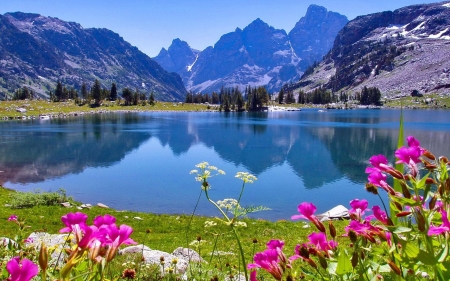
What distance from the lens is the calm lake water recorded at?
2770 centimetres

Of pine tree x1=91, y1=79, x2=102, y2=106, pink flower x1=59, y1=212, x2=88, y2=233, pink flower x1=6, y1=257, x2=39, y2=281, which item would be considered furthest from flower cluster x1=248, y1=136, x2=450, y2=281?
pine tree x1=91, y1=79, x2=102, y2=106

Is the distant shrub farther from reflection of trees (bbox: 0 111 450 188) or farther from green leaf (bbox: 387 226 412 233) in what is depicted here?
green leaf (bbox: 387 226 412 233)

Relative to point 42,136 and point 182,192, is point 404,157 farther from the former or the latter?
point 42,136

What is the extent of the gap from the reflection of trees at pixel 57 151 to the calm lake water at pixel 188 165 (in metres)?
0.11

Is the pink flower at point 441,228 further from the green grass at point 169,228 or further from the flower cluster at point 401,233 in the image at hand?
the green grass at point 169,228

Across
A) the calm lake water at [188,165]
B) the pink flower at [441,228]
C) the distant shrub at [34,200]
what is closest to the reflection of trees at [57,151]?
the calm lake water at [188,165]

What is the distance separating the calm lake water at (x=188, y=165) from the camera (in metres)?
27.7

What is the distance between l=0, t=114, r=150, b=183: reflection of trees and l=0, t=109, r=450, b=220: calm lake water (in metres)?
0.11

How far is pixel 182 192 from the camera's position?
94.4 feet

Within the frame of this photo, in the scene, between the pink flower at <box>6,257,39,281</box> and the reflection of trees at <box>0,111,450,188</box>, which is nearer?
the pink flower at <box>6,257,39,281</box>

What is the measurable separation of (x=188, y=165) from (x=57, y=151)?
65.8ft

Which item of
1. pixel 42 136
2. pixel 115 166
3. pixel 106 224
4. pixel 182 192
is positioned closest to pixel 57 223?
pixel 182 192

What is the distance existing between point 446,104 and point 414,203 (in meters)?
213

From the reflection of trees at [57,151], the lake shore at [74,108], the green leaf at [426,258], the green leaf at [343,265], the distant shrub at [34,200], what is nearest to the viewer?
the green leaf at [426,258]
